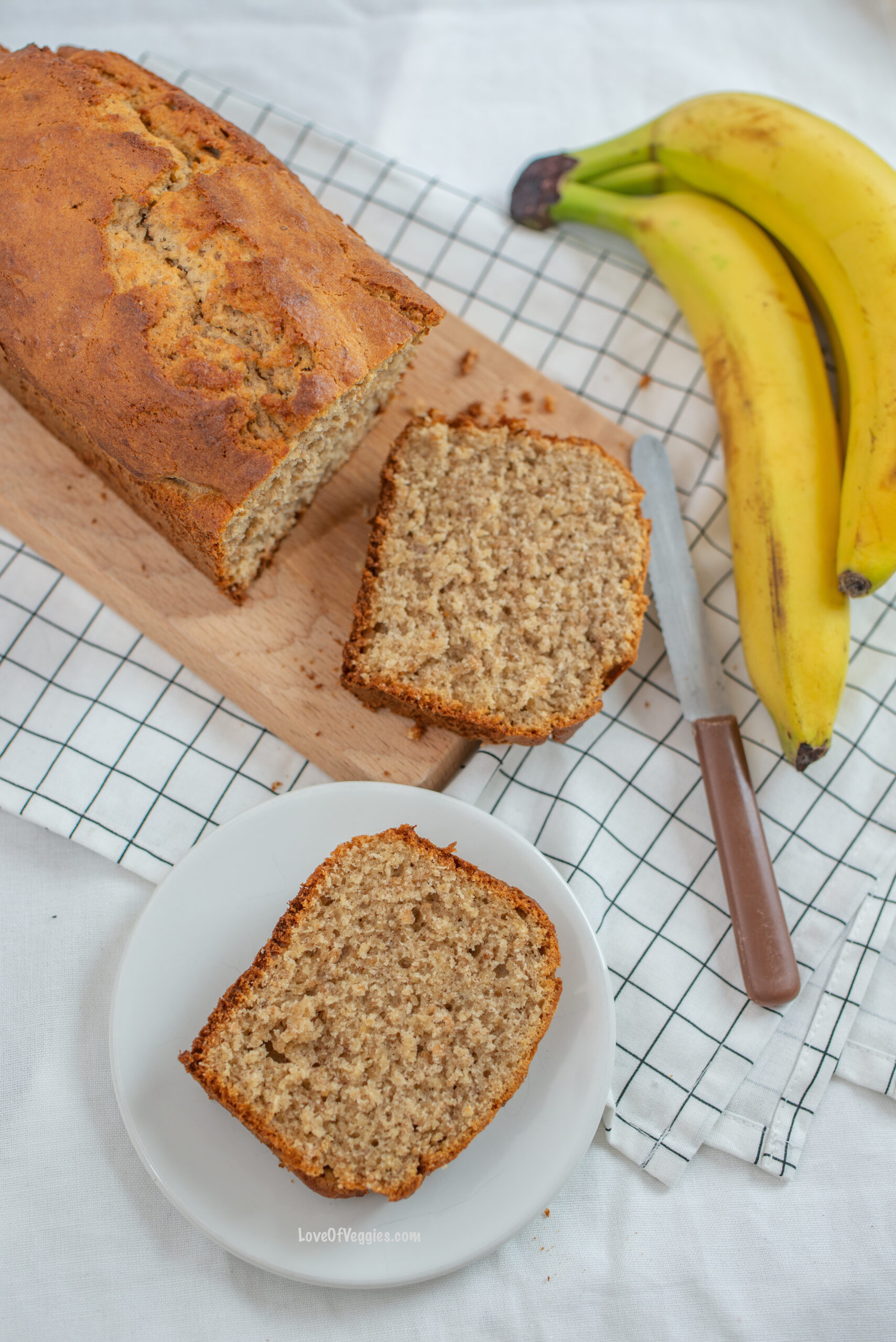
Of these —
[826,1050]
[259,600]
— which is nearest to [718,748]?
[826,1050]

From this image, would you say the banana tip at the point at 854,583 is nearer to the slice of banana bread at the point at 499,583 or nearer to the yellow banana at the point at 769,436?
the yellow banana at the point at 769,436

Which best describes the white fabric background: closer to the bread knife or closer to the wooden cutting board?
the bread knife

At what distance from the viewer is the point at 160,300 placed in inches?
81.8

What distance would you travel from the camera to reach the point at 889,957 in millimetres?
2578

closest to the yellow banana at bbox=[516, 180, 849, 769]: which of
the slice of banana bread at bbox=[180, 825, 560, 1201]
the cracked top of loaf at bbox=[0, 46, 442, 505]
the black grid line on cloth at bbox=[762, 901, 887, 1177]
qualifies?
the black grid line on cloth at bbox=[762, 901, 887, 1177]

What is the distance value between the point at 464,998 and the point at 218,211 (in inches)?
78.2

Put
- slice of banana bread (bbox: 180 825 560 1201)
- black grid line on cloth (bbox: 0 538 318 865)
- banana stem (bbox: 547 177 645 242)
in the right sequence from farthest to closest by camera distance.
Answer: banana stem (bbox: 547 177 645 242), black grid line on cloth (bbox: 0 538 318 865), slice of banana bread (bbox: 180 825 560 1201)

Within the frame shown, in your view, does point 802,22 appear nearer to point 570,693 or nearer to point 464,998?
point 570,693

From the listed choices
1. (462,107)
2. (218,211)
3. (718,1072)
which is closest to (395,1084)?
(718,1072)

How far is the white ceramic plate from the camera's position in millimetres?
2143

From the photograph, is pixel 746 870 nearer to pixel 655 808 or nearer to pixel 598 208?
pixel 655 808

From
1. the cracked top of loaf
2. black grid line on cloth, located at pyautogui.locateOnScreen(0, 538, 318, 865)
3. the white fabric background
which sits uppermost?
the cracked top of loaf

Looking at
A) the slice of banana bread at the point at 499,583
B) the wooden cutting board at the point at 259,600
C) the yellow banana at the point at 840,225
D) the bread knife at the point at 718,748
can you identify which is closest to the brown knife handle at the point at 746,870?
the bread knife at the point at 718,748

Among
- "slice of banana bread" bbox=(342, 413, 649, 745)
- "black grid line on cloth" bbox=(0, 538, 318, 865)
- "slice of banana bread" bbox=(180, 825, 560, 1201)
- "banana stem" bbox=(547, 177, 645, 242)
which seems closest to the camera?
"slice of banana bread" bbox=(180, 825, 560, 1201)
